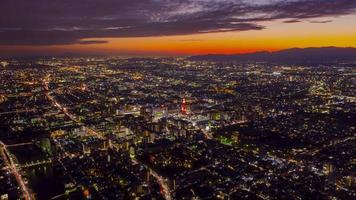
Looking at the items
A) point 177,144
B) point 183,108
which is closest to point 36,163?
point 177,144

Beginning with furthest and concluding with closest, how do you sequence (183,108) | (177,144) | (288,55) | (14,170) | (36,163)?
(288,55) → (183,108) → (177,144) → (36,163) → (14,170)

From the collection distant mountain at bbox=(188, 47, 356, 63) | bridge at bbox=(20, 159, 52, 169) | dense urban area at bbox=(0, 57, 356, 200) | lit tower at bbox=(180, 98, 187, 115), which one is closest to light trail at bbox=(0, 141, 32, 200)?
dense urban area at bbox=(0, 57, 356, 200)

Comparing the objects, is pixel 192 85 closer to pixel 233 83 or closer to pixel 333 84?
pixel 233 83

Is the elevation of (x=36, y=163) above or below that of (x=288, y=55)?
below

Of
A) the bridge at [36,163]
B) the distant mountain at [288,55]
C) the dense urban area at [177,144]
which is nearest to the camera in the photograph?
the dense urban area at [177,144]

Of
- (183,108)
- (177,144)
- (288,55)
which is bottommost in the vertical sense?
(177,144)

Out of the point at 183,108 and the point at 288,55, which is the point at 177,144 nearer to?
→ the point at 183,108

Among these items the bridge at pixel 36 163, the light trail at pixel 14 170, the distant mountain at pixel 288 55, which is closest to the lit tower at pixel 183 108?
the bridge at pixel 36 163

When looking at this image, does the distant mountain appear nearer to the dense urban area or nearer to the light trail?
the dense urban area

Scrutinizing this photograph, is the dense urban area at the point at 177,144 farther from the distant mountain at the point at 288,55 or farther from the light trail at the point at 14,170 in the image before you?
the distant mountain at the point at 288,55
